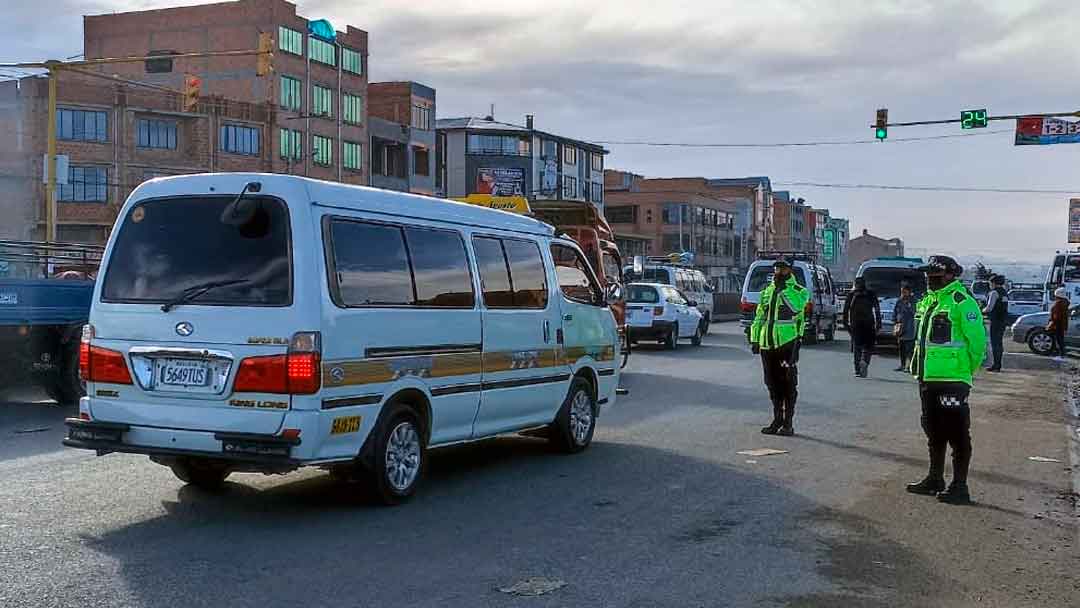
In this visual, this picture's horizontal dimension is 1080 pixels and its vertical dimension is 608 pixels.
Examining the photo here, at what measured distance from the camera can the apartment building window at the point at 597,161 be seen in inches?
4075

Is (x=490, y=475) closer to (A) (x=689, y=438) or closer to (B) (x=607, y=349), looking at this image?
(B) (x=607, y=349)

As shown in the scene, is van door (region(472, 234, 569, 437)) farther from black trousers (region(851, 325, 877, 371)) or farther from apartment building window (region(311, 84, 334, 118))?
apartment building window (region(311, 84, 334, 118))

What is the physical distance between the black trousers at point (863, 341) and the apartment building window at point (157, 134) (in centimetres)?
4688

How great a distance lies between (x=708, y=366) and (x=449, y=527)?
16.1 m

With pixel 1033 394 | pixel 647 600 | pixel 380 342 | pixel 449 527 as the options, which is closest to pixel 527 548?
pixel 449 527

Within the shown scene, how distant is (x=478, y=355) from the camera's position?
945 cm

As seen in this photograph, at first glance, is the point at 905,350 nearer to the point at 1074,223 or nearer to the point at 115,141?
the point at 115,141

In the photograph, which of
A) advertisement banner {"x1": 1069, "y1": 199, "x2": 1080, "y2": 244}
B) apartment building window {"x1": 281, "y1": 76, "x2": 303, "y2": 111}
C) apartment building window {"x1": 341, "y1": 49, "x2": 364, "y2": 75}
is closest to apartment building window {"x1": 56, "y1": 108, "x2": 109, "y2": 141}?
apartment building window {"x1": 281, "y1": 76, "x2": 303, "y2": 111}

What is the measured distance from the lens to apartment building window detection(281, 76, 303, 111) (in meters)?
67.4

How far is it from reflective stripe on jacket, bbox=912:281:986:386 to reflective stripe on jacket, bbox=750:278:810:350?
3.53m

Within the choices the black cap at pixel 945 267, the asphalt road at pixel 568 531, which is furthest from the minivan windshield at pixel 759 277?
the black cap at pixel 945 267

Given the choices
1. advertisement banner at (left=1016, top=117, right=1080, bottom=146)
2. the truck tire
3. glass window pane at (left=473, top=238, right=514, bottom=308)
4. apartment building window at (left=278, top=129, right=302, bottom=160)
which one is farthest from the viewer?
apartment building window at (left=278, top=129, right=302, bottom=160)

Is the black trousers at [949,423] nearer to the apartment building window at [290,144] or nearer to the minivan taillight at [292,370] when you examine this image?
the minivan taillight at [292,370]

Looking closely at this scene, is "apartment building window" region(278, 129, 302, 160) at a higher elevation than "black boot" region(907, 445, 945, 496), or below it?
higher
